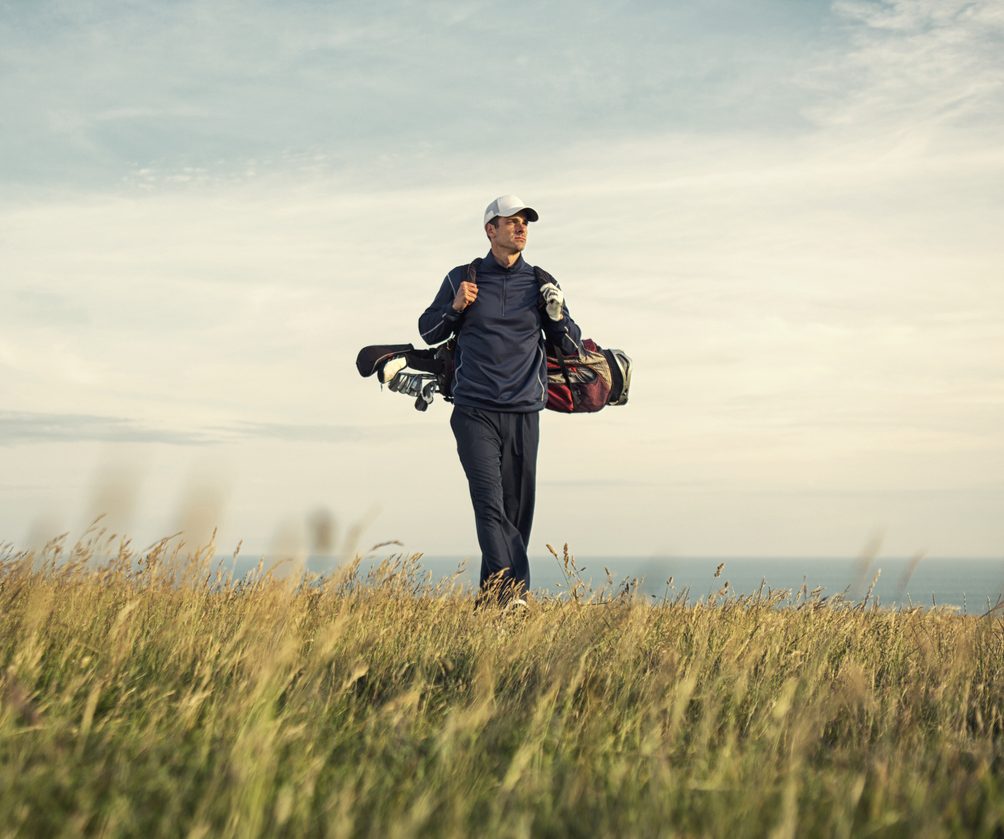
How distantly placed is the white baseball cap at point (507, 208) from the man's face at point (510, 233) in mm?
50

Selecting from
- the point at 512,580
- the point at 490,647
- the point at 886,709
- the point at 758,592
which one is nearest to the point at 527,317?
the point at 512,580

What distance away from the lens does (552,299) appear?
306 inches

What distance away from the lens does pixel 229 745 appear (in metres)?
3.41

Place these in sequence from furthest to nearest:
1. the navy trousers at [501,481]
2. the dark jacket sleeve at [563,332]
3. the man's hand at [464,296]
Result: the dark jacket sleeve at [563,332]
the navy trousers at [501,481]
the man's hand at [464,296]

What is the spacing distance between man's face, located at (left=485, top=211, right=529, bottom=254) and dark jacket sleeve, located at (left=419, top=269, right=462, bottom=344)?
0.46 metres

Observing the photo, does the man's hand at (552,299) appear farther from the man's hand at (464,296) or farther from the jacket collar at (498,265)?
the man's hand at (464,296)

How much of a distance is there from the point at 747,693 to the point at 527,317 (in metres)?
3.89

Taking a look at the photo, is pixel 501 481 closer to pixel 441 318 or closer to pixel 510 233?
pixel 441 318

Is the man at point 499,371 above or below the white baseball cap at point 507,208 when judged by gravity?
below

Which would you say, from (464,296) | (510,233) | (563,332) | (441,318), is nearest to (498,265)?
(510,233)

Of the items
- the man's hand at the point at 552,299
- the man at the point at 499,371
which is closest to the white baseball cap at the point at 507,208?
the man at the point at 499,371

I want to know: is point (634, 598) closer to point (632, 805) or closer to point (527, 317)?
point (632, 805)

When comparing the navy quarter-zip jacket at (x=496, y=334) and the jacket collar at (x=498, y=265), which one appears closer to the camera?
the navy quarter-zip jacket at (x=496, y=334)

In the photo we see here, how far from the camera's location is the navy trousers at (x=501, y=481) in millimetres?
7656
